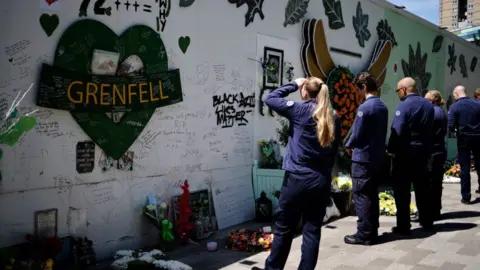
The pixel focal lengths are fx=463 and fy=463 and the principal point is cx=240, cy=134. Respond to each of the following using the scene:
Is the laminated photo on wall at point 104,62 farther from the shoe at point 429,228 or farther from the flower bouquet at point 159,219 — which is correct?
the shoe at point 429,228

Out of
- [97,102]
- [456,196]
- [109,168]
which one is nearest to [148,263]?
[109,168]

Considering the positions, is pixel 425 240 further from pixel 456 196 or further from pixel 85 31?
pixel 85 31

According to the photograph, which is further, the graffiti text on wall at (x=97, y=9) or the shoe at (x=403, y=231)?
the shoe at (x=403, y=231)

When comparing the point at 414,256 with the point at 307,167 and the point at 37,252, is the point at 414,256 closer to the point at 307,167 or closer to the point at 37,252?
the point at 307,167

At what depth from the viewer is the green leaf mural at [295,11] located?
24.9 ft

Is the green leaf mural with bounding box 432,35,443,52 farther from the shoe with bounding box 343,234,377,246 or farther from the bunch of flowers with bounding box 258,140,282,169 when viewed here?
the shoe with bounding box 343,234,377,246

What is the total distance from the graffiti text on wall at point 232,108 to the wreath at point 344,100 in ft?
7.52

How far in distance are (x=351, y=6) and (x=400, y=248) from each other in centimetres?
570

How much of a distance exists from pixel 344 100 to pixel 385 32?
3059 mm

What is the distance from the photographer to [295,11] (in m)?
7.75

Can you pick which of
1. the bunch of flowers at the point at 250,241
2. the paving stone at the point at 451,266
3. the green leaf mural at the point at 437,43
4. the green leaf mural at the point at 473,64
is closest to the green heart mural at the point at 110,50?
the bunch of flowers at the point at 250,241

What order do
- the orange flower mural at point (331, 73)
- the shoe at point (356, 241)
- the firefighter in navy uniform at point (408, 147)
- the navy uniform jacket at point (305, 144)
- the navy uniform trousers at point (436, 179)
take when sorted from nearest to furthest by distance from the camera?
1. the navy uniform jacket at point (305, 144)
2. the shoe at point (356, 241)
3. the firefighter in navy uniform at point (408, 147)
4. the navy uniform trousers at point (436, 179)
5. the orange flower mural at point (331, 73)

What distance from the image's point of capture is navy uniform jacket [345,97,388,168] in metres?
5.33

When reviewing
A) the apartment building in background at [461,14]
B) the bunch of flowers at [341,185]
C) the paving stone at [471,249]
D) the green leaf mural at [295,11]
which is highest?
the apartment building in background at [461,14]
